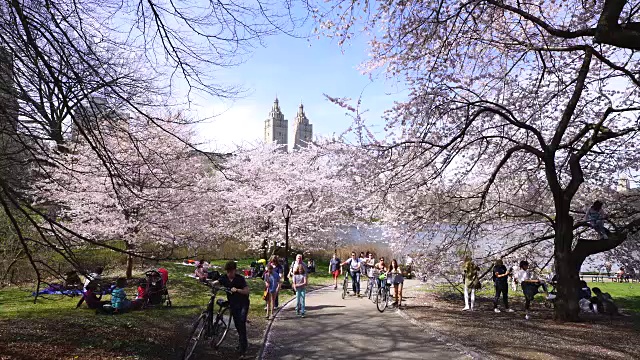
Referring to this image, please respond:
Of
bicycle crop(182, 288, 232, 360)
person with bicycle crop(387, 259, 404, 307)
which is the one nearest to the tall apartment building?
bicycle crop(182, 288, 232, 360)

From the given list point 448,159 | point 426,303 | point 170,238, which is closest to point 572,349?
point 448,159

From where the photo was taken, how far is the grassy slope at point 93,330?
7.40 meters

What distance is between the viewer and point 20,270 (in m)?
15.8

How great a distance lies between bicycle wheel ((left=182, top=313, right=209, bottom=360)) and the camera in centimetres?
730

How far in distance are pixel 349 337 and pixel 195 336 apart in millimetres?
3504

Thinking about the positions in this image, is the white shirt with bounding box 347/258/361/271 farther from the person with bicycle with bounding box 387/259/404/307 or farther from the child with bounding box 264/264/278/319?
the child with bounding box 264/264/278/319

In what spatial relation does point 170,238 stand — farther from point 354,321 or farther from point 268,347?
point 268,347

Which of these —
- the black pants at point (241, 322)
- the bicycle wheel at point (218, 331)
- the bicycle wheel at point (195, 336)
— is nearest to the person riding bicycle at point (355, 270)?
the bicycle wheel at point (218, 331)

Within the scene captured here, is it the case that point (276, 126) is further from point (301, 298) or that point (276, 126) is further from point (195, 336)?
point (195, 336)

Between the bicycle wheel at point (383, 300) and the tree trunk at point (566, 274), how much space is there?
15.3ft

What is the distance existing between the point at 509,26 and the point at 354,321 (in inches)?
359

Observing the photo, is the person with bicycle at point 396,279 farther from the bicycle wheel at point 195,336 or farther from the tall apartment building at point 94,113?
the tall apartment building at point 94,113

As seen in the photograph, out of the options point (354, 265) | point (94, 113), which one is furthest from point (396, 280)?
point (94, 113)

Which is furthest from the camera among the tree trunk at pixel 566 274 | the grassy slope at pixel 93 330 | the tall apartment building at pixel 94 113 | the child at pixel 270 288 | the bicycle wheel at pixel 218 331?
the child at pixel 270 288
